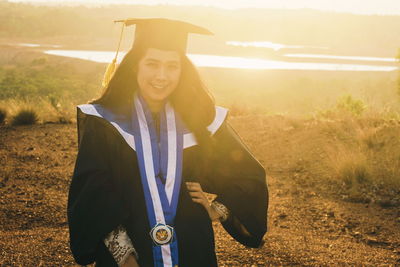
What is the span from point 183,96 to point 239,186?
57 cm

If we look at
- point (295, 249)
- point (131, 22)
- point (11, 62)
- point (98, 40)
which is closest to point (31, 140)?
point (295, 249)

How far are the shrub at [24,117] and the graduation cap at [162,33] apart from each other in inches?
357

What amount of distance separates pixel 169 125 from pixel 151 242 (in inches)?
22.8

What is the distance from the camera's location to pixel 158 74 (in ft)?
7.39

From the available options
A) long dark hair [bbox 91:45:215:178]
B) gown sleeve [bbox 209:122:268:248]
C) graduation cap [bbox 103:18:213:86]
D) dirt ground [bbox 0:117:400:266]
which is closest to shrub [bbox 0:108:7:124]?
dirt ground [bbox 0:117:400:266]

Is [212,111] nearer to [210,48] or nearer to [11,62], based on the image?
[11,62]

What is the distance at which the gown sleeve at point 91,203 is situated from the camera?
6.78 ft

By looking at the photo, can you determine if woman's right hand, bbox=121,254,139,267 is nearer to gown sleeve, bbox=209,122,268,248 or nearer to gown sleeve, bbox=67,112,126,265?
gown sleeve, bbox=67,112,126,265

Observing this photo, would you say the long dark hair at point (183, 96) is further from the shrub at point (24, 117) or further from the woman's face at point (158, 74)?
the shrub at point (24, 117)

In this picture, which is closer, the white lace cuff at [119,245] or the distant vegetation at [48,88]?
the white lace cuff at [119,245]

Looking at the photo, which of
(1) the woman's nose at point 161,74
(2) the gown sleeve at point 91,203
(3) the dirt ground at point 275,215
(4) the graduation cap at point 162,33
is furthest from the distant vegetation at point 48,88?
(2) the gown sleeve at point 91,203

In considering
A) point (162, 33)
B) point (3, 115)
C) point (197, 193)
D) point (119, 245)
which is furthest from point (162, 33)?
point (3, 115)

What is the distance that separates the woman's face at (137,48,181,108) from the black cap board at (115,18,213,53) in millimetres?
55

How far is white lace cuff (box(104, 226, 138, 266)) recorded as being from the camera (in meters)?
2.05
